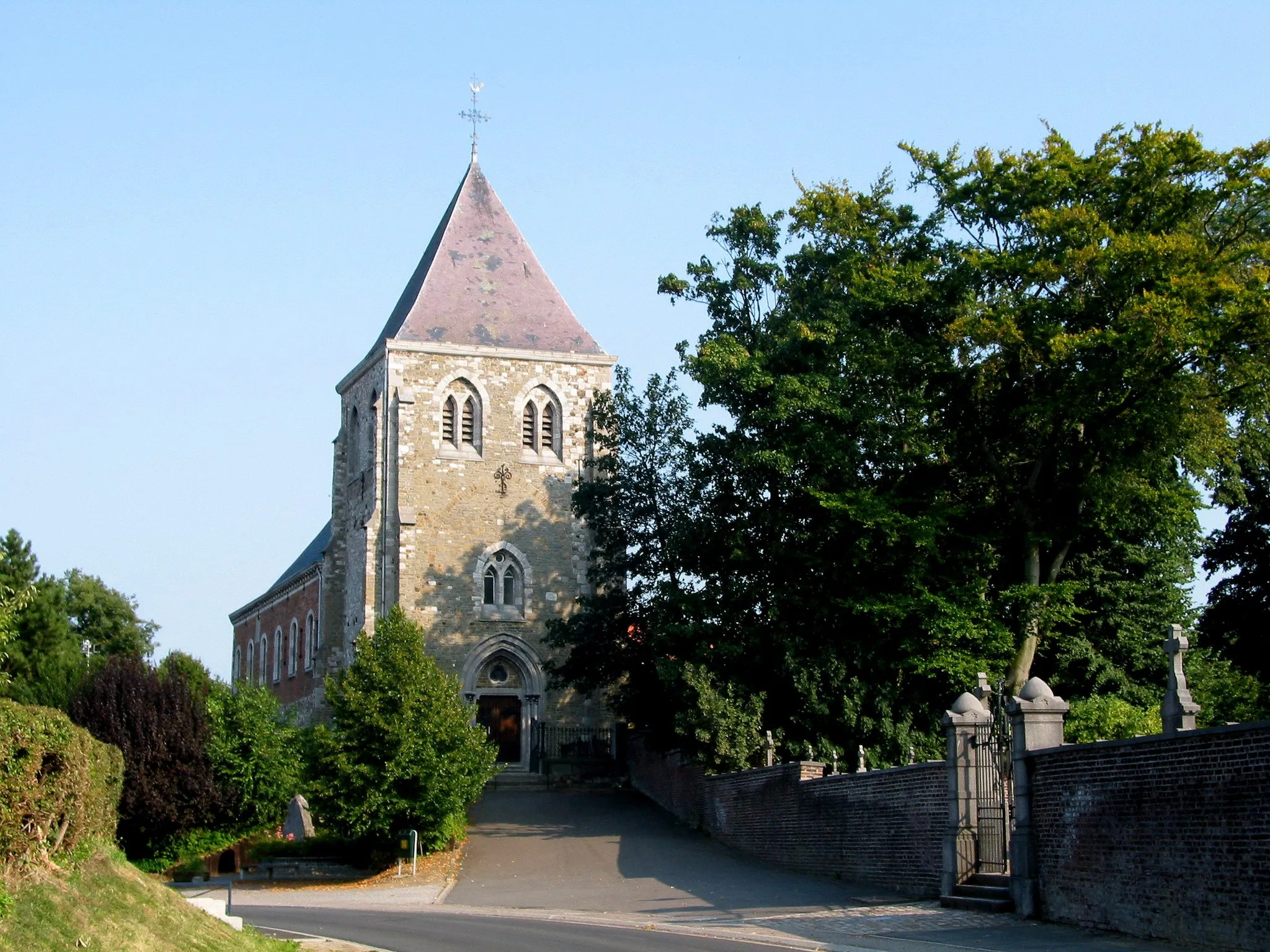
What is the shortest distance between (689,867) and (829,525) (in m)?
7.01

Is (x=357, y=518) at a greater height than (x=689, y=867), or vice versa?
(x=357, y=518)

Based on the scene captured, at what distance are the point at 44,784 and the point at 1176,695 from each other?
11.3 meters

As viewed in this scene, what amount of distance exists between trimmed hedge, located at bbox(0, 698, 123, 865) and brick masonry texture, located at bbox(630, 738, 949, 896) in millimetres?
11207

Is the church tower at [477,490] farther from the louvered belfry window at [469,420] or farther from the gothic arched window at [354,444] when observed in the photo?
the gothic arched window at [354,444]

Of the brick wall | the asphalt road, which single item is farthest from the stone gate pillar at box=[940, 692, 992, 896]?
the brick wall

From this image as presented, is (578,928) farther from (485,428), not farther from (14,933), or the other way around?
(485,428)

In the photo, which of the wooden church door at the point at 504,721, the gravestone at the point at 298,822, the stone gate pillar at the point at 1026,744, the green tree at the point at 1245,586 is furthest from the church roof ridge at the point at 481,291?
the stone gate pillar at the point at 1026,744

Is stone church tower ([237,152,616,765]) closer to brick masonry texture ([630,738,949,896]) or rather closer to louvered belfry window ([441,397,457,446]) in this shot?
louvered belfry window ([441,397,457,446])

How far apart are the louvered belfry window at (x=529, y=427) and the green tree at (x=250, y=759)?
13.3m

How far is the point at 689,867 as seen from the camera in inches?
1074

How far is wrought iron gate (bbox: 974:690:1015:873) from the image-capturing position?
749 inches

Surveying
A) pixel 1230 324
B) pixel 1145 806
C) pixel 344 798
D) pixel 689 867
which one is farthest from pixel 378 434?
pixel 1145 806

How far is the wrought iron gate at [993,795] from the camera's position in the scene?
62.4 ft

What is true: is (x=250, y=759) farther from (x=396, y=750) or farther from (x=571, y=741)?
(x=571, y=741)
